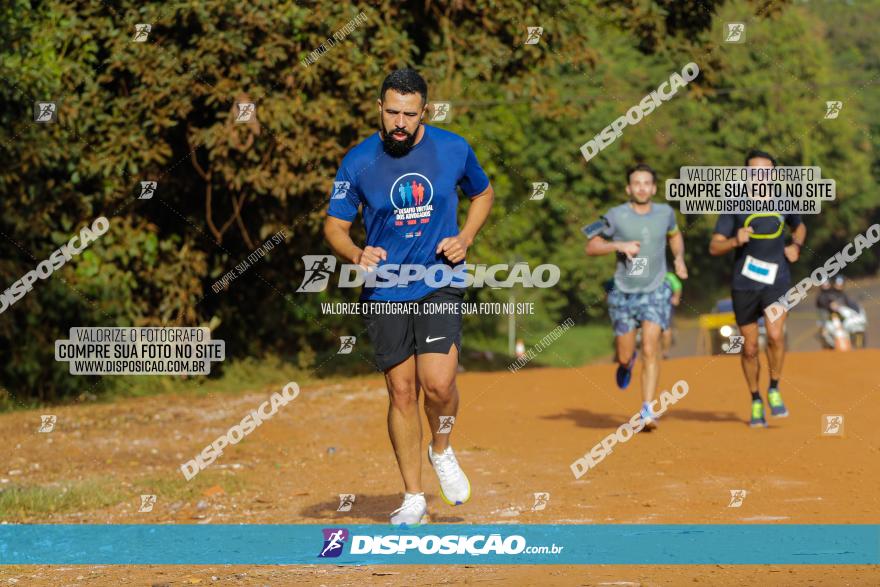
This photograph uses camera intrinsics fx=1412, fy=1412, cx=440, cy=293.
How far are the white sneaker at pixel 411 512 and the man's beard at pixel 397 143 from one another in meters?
1.84

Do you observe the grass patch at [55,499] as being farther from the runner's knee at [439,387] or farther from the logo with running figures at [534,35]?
the logo with running figures at [534,35]

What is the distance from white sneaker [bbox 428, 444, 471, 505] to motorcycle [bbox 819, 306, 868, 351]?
15.7 metres

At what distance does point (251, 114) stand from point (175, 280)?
105 inches

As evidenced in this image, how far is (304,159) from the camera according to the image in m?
16.0

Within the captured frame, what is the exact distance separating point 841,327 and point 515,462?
1297 cm

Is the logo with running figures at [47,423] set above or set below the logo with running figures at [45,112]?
below

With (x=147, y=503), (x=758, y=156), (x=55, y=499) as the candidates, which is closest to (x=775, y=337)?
(x=758, y=156)

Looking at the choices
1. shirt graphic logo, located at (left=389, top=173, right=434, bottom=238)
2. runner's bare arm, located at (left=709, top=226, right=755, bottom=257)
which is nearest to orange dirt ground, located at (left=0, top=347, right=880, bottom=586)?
runner's bare arm, located at (left=709, top=226, right=755, bottom=257)

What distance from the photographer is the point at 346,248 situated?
7.46 m

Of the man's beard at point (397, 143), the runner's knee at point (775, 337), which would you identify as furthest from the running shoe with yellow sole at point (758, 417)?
the man's beard at point (397, 143)

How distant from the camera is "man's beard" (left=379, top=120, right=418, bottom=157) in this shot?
734 cm

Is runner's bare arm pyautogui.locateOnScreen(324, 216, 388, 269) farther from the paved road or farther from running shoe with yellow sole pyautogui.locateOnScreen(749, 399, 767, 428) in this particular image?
the paved road

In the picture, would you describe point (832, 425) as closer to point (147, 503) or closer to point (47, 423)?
point (147, 503)

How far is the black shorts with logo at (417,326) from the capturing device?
7.51 meters
